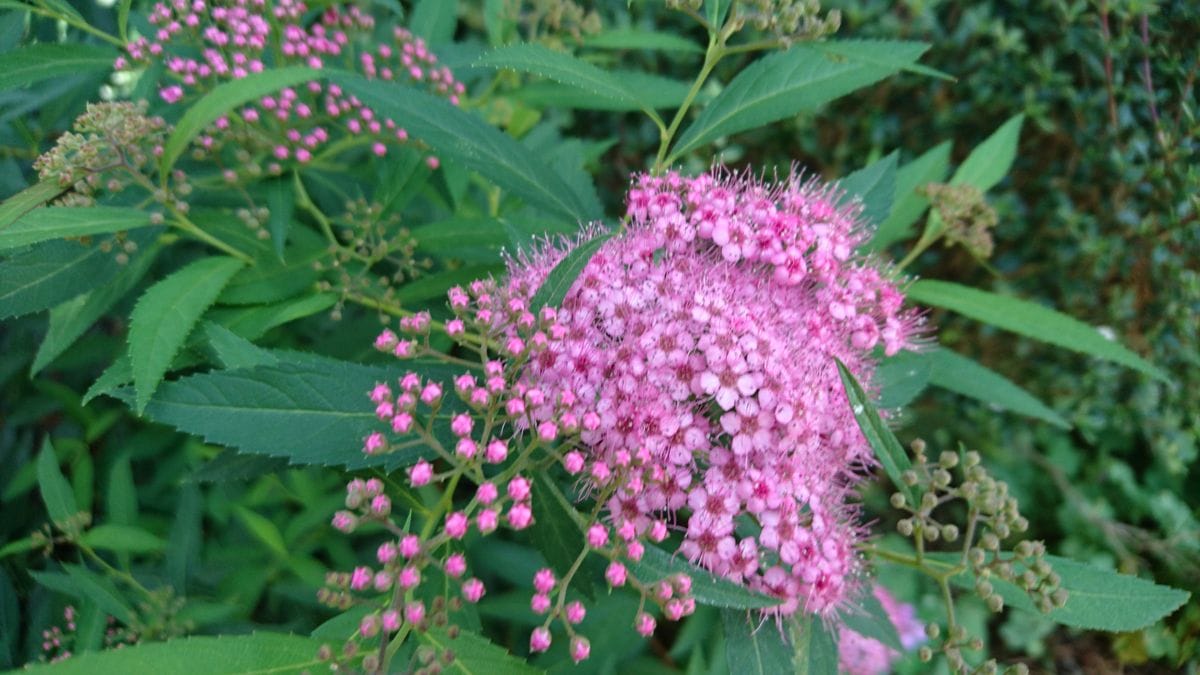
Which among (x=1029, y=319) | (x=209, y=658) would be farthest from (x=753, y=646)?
(x=1029, y=319)

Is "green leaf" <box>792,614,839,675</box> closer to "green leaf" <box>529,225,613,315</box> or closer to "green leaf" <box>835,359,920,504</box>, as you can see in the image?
"green leaf" <box>835,359,920,504</box>

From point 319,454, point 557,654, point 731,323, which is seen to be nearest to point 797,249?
point 731,323

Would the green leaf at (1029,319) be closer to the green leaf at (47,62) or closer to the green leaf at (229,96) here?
the green leaf at (229,96)

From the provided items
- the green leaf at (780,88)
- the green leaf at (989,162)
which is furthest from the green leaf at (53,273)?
the green leaf at (989,162)

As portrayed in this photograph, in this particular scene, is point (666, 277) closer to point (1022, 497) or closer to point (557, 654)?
point (557, 654)

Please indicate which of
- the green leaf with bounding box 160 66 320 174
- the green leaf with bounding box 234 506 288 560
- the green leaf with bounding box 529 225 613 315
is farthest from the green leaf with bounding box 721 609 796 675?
the green leaf with bounding box 234 506 288 560

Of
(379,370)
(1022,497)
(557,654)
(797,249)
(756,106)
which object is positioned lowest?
(1022,497)

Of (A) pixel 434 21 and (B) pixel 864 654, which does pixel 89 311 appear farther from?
(B) pixel 864 654
